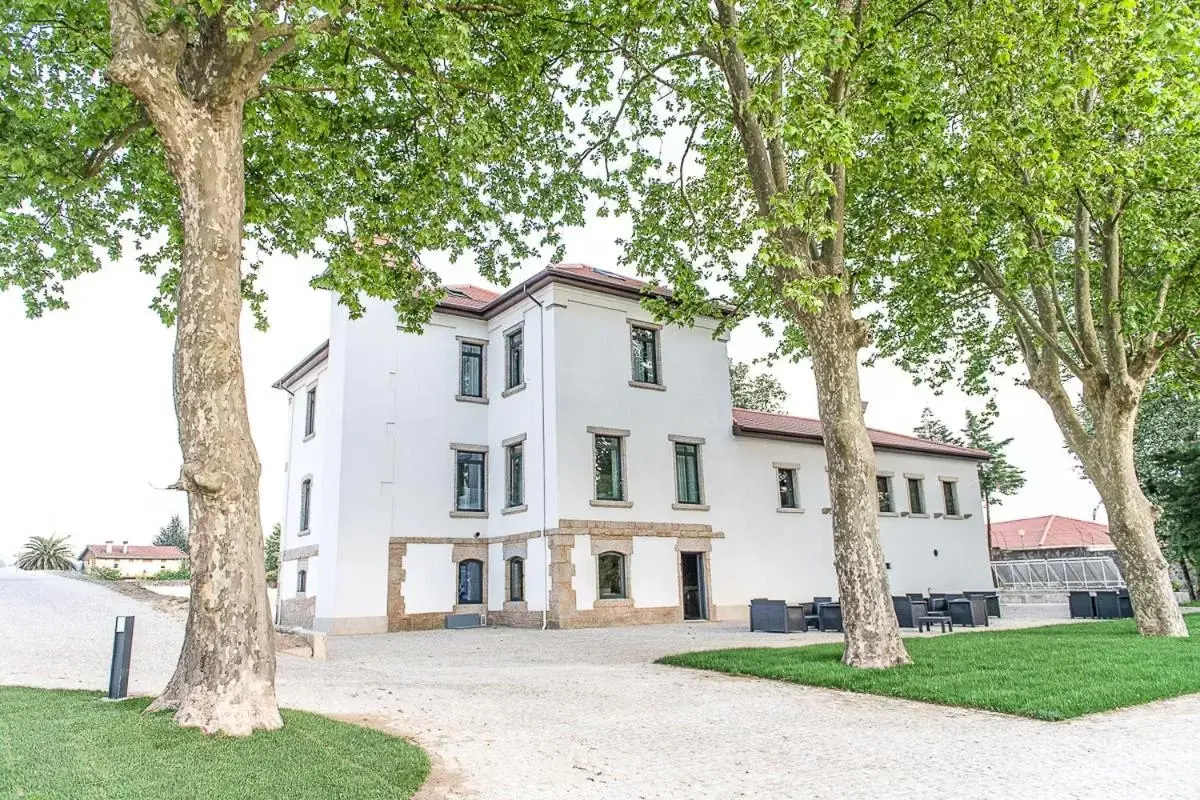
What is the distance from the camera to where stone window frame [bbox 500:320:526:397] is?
22.4 metres

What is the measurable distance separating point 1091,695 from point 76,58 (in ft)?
46.5

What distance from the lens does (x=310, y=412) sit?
24.8m

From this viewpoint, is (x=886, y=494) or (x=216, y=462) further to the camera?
(x=886, y=494)

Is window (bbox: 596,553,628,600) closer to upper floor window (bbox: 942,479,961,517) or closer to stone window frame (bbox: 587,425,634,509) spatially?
stone window frame (bbox: 587,425,634,509)

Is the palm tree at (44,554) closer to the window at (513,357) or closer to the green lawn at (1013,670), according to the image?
the window at (513,357)

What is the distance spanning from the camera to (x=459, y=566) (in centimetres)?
2208

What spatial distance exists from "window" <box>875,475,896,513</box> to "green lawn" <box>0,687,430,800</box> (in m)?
23.1

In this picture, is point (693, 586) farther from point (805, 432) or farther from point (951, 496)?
point (951, 496)

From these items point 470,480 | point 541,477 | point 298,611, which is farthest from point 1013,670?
point 298,611

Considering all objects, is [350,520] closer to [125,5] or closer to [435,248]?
[435,248]

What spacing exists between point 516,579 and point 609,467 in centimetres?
412

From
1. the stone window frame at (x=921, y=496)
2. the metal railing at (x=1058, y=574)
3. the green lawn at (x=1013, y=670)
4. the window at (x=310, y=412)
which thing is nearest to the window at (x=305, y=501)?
the window at (x=310, y=412)

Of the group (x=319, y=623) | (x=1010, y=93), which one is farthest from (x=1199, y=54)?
(x=319, y=623)

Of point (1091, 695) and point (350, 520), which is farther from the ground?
point (350, 520)
